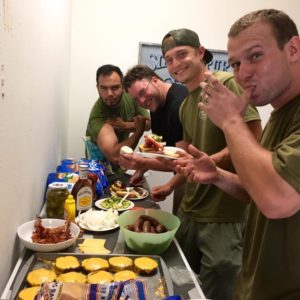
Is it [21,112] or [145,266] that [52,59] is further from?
[145,266]

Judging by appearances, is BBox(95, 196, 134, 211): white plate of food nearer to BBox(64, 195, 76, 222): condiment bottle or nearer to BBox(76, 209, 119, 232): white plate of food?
BBox(76, 209, 119, 232): white plate of food

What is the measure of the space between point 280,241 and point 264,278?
0.42 ft

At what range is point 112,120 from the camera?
2.32m

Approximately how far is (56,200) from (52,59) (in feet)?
2.69

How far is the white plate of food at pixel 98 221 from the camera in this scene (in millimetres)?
1294

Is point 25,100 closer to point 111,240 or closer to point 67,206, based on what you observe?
point 67,206

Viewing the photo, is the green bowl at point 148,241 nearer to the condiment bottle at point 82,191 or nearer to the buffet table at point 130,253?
the buffet table at point 130,253

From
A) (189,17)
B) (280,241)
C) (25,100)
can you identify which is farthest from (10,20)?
(189,17)

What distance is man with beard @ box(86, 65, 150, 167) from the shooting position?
7.17 ft

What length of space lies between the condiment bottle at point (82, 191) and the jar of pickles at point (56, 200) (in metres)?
0.08

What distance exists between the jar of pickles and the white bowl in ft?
0.40

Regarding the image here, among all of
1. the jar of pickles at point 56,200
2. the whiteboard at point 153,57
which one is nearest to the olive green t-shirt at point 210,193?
the jar of pickles at point 56,200

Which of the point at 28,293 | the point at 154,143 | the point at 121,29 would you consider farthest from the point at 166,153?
the point at 121,29

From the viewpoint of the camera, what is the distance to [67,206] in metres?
1.26
